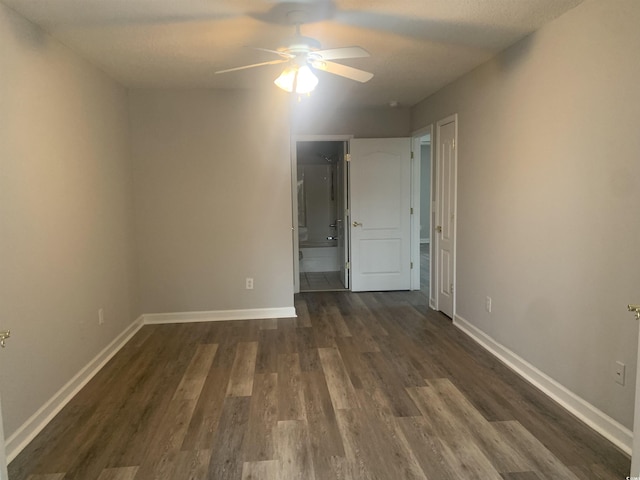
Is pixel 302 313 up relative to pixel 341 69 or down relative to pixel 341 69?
down

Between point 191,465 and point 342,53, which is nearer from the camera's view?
point 191,465

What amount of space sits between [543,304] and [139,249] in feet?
12.3

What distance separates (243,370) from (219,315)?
1.42 meters

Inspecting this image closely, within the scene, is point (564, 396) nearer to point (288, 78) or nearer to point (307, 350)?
point (307, 350)

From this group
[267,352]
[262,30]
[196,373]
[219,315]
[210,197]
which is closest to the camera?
[262,30]

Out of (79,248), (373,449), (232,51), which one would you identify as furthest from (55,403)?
(232,51)

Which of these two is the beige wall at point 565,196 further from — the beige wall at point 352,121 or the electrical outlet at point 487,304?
the beige wall at point 352,121

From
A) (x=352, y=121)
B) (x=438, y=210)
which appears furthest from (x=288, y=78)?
(x=352, y=121)

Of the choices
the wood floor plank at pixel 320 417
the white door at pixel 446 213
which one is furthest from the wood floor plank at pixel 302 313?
the white door at pixel 446 213

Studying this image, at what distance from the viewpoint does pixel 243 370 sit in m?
3.34

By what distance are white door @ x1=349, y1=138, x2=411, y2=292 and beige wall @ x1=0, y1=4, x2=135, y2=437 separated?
2.90 metres

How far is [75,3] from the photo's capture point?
2.39m

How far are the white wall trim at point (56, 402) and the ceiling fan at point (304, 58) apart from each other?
2.29m

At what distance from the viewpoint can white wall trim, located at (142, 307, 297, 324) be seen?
4602mm
